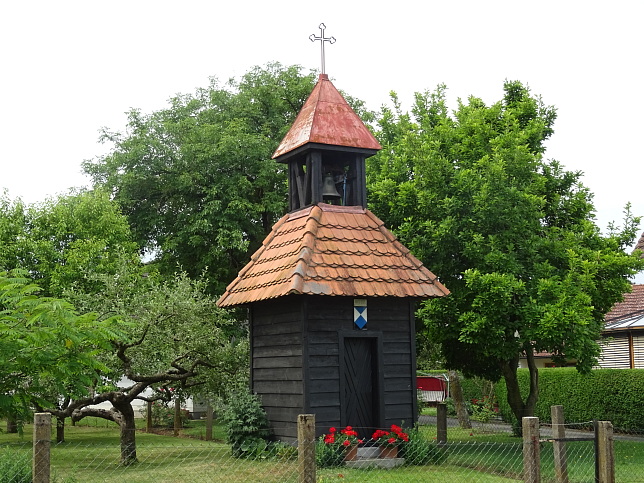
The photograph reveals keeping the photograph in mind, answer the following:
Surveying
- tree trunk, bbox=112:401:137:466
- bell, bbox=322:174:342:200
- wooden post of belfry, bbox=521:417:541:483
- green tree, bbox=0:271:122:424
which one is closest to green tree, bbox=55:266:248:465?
tree trunk, bbox=112:401:137:466

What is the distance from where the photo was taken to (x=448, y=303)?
18406 mm

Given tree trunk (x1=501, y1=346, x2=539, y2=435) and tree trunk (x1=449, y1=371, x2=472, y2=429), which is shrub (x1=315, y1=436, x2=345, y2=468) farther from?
tree trunk (x1=449, y1=371, x2=472, y2=429)

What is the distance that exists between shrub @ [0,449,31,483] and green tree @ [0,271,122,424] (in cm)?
67

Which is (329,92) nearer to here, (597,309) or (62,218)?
(597,309)

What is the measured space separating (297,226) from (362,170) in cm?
196

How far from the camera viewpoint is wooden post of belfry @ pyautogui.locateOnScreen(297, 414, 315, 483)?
26.8 ft

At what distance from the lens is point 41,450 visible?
751 cm

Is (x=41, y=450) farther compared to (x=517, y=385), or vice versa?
(x=517, y=385)

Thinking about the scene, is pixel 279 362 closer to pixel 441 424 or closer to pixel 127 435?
pixel 127 435

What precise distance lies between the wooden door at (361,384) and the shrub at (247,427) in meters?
1.74

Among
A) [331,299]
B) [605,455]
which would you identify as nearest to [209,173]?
[331,299]

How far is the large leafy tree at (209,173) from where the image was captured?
29.3 metres

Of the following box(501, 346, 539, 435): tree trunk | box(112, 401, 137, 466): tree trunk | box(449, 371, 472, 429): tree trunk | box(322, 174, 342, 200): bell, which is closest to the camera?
box(112, 401, 137, 466): tree trunk

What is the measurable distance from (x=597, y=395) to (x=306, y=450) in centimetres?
2033
